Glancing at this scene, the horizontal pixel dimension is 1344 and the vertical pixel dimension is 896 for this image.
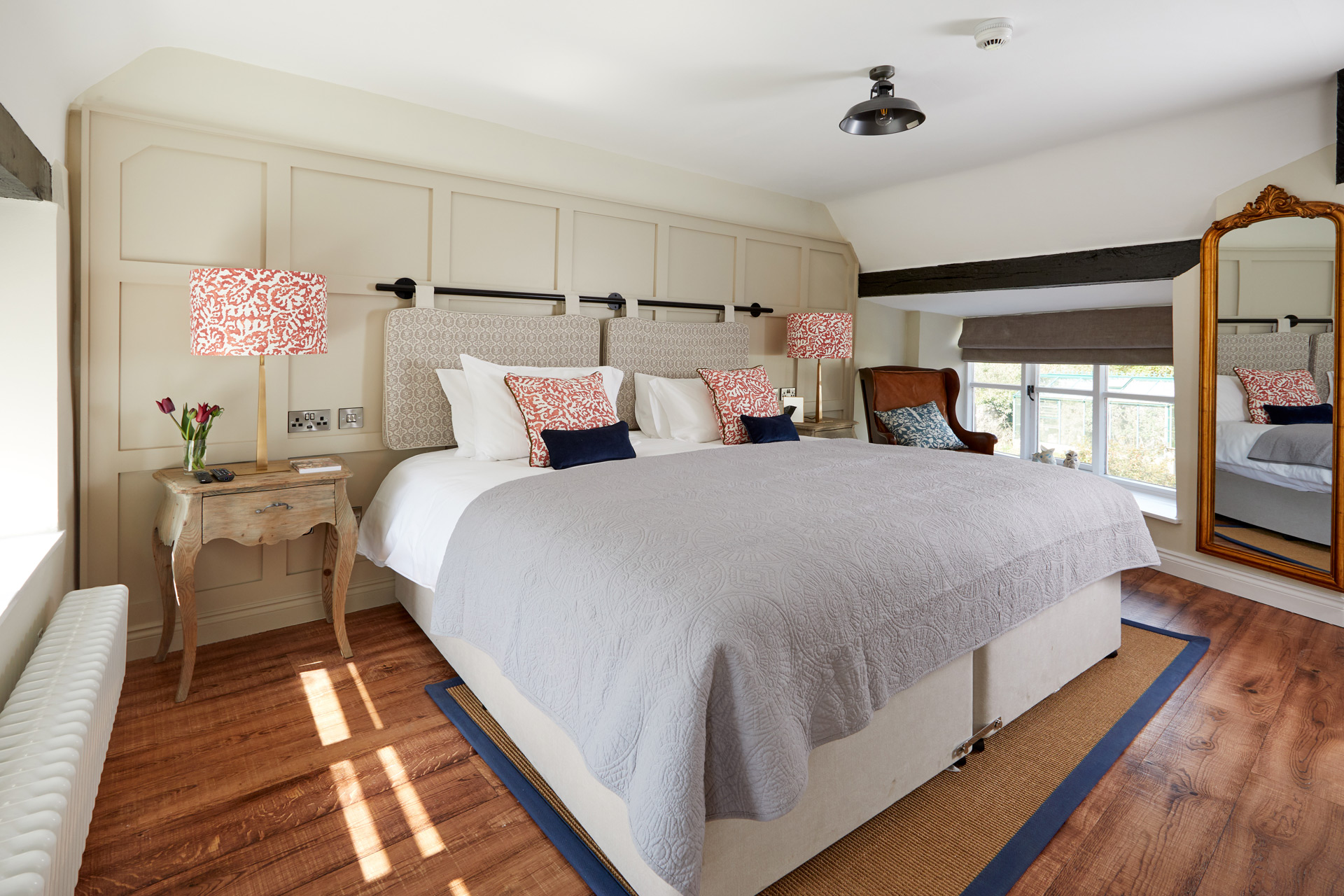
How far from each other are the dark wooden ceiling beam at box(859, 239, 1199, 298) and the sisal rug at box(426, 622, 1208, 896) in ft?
7.25

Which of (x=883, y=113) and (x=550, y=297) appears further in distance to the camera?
(x=550, y=297)

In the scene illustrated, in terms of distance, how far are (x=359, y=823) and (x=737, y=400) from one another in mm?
2442

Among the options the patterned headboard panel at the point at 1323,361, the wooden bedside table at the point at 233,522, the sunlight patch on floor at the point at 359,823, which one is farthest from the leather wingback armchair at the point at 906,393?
the sunlight patch on floor at the point at 359,823

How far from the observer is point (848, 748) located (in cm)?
151

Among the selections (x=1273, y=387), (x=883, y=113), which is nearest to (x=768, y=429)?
(x=883, y=113)

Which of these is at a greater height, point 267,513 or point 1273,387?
point 1273,387

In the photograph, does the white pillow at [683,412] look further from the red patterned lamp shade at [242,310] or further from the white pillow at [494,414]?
the red patterned lamp shade at [242,310]

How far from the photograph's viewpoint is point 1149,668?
2.48m

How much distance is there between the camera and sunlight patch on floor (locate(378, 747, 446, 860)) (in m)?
1.59

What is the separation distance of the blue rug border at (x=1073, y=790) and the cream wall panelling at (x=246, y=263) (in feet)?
8.65

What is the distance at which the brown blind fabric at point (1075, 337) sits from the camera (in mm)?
4379

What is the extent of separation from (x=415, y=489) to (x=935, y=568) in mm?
1816

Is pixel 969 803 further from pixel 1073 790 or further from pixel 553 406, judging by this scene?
pixel 553 406

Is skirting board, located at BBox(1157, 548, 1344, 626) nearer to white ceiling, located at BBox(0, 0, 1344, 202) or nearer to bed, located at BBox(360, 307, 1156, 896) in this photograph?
bed, located at BBox(360, 307, 1156, 896)
